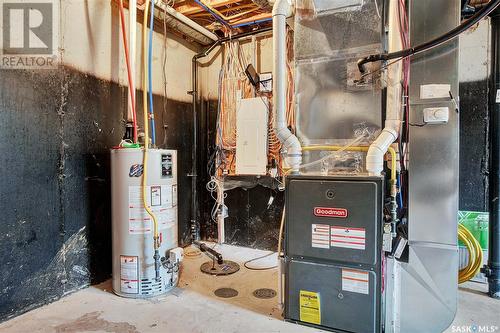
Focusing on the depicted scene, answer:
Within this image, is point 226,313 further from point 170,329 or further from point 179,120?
point 179,120

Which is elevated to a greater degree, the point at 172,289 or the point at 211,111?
the point at 211,111

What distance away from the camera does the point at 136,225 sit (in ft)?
7.03

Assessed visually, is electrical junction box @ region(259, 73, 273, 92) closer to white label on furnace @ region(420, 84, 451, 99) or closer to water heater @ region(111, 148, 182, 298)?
water heater @ region(111, 148, 182, 298)

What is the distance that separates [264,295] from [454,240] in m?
1.30

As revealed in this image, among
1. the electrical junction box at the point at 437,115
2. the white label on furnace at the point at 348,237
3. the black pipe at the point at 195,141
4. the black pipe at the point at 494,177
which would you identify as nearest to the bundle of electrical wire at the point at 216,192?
the black pipe at the point at 195,141

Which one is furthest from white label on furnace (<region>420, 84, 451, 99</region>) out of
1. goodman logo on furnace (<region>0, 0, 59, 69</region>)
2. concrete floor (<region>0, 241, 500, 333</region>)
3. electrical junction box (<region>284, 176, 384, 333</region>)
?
goodman logo on furnace (<region>0, 0, 59, 69</region>)

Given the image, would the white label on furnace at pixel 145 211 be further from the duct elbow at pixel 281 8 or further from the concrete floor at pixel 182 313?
the duct elbow at pixel 281 8

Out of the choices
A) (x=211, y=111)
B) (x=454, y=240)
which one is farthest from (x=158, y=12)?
(x=454, y=240)

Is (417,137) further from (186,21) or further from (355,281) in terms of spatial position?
(186,21)

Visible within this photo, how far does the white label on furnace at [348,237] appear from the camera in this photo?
65.1 inches

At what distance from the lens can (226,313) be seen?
195 centimetres

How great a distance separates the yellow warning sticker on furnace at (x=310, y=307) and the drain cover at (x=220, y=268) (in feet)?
3.23

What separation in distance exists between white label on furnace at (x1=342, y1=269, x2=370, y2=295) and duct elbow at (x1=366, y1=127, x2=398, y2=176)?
1.86 ft

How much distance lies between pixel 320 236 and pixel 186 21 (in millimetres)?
2412
